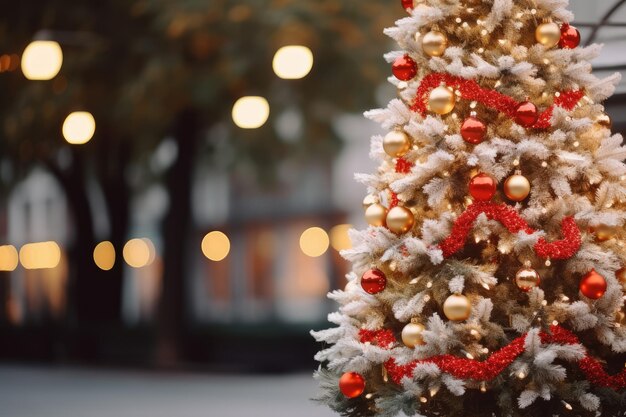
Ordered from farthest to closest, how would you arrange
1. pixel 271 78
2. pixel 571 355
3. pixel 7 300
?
pixel 7 300 → pixel 271 78 → pixel 571 355

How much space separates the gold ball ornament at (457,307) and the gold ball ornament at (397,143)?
95 centimetres

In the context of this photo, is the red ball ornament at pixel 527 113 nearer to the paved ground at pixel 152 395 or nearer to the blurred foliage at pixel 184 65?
the paved ground at pixel 152 395

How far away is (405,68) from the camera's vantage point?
733 cm

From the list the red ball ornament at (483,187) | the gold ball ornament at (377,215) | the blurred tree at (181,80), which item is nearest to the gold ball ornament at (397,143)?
the gold ball ornament at (377,215)

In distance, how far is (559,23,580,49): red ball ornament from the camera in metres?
7.32

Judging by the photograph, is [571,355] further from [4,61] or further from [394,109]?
[4,61]

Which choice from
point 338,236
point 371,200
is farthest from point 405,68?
point 338,236

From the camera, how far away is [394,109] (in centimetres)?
726

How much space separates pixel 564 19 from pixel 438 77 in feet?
2.78

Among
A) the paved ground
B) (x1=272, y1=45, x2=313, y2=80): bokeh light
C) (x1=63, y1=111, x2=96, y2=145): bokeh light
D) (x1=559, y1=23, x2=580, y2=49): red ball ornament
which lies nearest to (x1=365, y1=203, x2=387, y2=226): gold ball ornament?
(x1=559, y1=23, x2=580, y2=49): red ball ornament

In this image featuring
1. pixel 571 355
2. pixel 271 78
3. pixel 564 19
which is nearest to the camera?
pixel 571 355

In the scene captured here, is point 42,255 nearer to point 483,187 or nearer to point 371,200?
A: point 371,200

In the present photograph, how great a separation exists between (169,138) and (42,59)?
10.4 metres

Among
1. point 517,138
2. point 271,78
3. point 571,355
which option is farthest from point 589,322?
point 271,78
